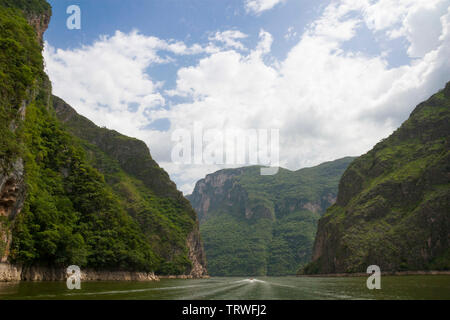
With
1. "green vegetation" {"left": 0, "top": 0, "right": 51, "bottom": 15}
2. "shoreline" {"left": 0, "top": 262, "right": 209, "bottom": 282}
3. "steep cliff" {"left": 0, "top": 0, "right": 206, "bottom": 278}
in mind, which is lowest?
"shoreline" {"left": 0, "top": 262, "right": 209, "bottom": 282}

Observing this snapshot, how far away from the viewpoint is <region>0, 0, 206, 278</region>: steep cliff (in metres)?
52.4

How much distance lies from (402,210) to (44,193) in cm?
14470

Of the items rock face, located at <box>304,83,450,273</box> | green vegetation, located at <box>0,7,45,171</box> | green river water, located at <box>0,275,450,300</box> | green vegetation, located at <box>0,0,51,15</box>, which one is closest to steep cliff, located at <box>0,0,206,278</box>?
green vegetation, located at <box>0,7,45,171</box>

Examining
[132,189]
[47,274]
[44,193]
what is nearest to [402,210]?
[132,189]

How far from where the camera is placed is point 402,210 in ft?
501

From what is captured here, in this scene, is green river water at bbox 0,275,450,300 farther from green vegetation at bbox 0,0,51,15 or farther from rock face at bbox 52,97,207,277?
rock face at bbox 52,97,207,277

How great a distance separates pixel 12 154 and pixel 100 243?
144ft

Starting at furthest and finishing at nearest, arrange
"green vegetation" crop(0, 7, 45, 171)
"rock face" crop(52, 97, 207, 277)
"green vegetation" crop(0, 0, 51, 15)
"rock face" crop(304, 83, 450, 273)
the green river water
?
"rock face" crop(52, 97, 207, 277) < "rock face" crop(304, 83, 450, 273) < "green vegetation" crop(0, 0, 51, 15) < "green vegetation" crop(0, 7, 45, 171) < the green river water

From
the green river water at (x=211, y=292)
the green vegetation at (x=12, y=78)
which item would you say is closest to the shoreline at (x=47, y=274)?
the green river water at (x=211, y=292)

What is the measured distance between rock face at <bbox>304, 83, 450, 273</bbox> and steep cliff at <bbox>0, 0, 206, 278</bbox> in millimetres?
81599

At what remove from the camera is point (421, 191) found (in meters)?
147

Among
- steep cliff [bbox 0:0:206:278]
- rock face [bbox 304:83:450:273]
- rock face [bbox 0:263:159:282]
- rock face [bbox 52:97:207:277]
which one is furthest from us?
Result: rock face [bbox 52:97:207:277]

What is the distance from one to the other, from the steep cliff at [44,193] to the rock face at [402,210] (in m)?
81.6
